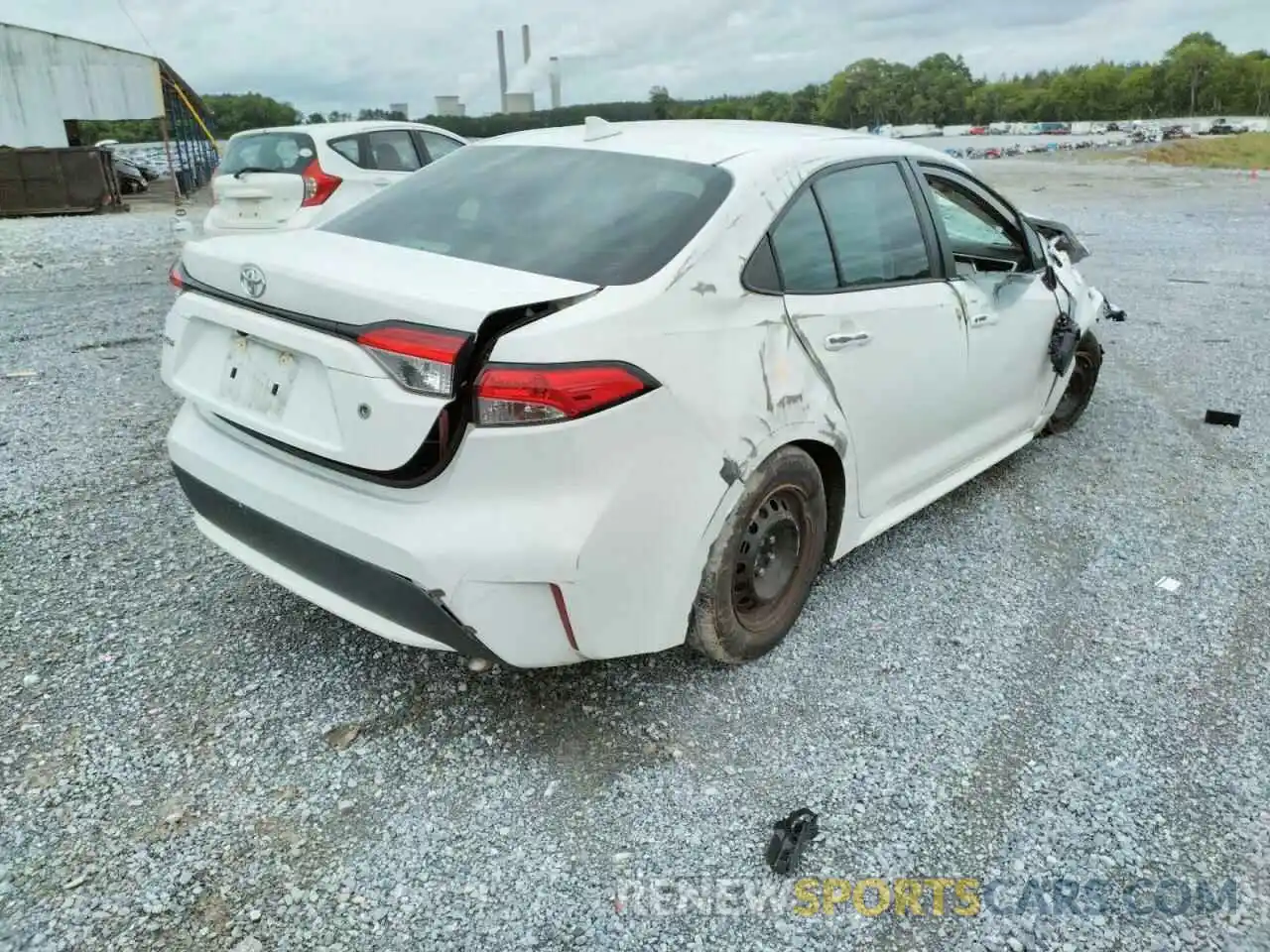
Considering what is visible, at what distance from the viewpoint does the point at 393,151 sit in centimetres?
952

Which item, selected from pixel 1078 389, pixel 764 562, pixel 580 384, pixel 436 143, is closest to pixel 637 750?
pixel 764 562

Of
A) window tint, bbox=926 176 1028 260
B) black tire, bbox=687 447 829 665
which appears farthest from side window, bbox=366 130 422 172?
black tire, bbox=687 447 829 665

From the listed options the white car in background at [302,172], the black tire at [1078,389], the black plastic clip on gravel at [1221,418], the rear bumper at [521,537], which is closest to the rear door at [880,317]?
the rear bumper at [521,537]

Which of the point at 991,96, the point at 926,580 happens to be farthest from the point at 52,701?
the point at 991,96

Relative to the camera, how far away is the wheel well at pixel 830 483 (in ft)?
9.79

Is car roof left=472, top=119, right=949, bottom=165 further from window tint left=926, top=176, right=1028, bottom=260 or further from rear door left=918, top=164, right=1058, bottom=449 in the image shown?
rear door left=918, top=164, right=1058, bottom=449

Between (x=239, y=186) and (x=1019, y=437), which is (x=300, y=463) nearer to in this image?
(x=1019, y=437)

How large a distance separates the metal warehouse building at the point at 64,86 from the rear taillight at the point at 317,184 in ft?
43.6

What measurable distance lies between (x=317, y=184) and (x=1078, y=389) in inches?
274

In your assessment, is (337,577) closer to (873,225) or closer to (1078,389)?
(873,225)

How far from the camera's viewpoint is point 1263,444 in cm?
506

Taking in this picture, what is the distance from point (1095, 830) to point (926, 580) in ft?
4.48

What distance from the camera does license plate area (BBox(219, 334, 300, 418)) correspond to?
247 cm

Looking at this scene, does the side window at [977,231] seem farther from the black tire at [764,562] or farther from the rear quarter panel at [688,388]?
the black tire at [764,562]
